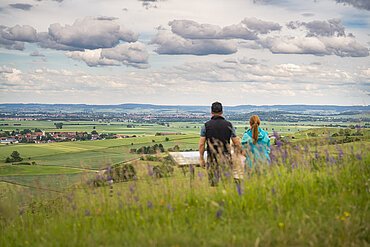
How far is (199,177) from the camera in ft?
28.3

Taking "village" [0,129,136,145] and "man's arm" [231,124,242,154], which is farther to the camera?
"village" [0,129,136,145]

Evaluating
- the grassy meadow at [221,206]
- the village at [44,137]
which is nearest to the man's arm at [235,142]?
the grassy meadow at [221,206]

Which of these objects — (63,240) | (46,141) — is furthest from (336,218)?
A: (46,141)

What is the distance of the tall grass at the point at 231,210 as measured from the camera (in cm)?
587

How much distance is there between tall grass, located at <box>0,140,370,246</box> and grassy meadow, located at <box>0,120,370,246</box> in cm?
2

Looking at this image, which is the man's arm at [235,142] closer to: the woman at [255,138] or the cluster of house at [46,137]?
the woman at [255,138]

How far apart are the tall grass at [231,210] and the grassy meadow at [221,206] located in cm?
2

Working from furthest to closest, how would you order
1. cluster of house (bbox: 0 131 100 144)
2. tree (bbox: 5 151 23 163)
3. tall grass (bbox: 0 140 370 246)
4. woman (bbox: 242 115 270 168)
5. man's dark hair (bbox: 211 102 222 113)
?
1. cluster of house (bbox: 0 131 100 144)
2. tree (bbox: 5 151 23 163)
3. woman (bbox: 242 115 270 168)
4. man's dark hair (bbox: 211 102 222 113)
5. tall grass (bbox: 0 140 370 246)

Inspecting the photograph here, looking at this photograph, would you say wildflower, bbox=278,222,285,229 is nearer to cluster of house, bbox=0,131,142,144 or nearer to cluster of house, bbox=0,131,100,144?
cluster of house, bbox=0,131,142,144

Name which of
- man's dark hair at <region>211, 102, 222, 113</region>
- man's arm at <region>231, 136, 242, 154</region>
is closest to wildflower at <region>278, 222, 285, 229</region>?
man's arm at <region>231, 136, 242, 154</region>

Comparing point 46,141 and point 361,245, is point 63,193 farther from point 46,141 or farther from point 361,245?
point 46,141

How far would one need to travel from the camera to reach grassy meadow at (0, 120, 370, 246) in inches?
233

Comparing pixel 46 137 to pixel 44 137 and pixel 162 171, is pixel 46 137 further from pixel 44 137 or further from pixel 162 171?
pixel 162 171

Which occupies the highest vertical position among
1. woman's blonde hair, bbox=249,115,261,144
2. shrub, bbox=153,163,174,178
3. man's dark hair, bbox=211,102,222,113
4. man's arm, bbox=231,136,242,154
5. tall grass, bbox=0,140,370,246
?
man's dark hair, bbox=211,102,222,113
